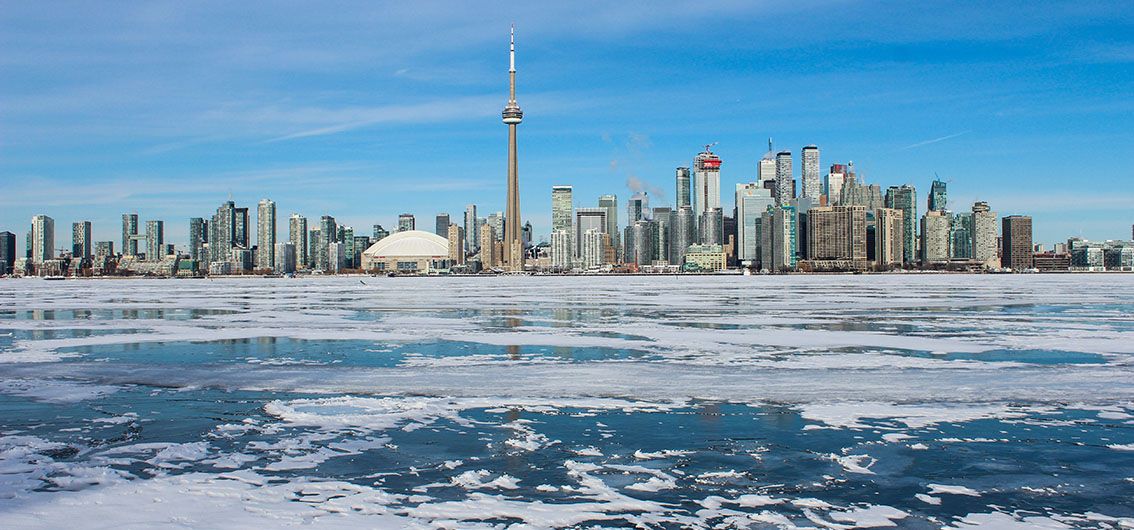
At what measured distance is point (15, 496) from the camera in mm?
8461

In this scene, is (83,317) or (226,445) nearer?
(226,445)

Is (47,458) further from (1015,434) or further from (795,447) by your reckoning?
(1015,434)

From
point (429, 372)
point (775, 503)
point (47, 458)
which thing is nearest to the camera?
point (775, 503)

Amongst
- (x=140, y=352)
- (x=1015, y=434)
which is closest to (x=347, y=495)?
(x=1015, y=434)

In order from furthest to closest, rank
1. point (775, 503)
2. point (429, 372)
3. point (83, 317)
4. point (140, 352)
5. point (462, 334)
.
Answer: point (83, 317), point (462, 334), point (140, 352), point (429, 372), point (775, 503)

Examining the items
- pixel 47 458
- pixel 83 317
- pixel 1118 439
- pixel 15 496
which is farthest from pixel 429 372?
pixel 83 317

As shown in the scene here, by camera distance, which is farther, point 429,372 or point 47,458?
point 429,372

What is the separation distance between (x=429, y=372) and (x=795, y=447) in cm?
878

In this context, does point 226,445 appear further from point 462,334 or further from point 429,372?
point 462,334

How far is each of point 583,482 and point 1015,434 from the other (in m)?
5.93

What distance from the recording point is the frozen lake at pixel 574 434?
26.7 ft

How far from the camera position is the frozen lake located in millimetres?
8125

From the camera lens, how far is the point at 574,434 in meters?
11.5

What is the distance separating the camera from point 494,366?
18359mm
